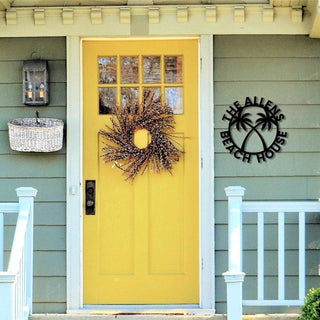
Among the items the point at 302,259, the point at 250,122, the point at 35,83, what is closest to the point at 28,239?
the point at 35,83

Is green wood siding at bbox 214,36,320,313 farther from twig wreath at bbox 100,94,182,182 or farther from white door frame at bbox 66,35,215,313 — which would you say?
twig wreath at bbox 100,94,182,182

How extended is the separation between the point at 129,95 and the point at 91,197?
0.80m

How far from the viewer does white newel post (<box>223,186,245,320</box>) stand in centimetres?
412

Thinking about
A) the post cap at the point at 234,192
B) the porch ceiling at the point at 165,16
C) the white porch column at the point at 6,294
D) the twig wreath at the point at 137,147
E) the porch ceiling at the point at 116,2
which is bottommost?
the white porch column at the point at 6,294

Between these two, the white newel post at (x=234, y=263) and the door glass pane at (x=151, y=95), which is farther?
the door glass pane at (x=151, y=95)

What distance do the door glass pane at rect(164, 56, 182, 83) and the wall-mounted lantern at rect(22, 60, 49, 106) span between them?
88cm

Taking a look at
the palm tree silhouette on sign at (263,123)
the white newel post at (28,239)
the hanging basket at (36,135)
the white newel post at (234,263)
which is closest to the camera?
the white newel post at (234,263)

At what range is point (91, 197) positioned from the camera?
5.26 metres

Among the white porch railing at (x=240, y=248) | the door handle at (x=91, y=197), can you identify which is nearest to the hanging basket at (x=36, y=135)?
the door handle at (x=91, y=197)

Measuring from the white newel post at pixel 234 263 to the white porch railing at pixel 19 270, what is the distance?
1165 millimetres

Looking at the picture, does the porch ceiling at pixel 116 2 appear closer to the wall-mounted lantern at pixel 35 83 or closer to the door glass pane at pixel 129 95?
the wall-mounted lantern at pixel 35 83

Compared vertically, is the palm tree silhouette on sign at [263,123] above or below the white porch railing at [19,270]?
above

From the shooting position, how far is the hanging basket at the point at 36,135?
16.7 feet

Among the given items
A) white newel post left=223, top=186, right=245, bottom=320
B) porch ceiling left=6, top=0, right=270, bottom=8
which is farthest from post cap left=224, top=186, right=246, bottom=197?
porch ceiling left=6, top=0, right=270, bottom=8
